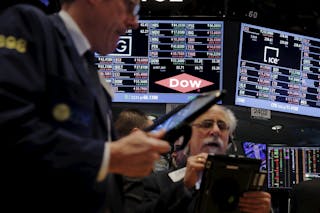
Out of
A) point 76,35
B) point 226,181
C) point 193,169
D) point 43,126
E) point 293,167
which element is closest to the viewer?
point 43,126

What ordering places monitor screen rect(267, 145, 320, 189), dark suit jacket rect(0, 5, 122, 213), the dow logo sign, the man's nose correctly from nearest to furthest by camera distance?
1. dark suit jacket rect(0, 5, 122, 213)
2. the man's nose
3. the dow logo sign
4. monitor screen rect(267, 145, 320, 189)

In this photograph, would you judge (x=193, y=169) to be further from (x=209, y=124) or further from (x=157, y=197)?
(x=209, y=124)

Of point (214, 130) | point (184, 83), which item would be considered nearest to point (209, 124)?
point (214, 130)

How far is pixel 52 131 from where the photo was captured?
1409 millimetres

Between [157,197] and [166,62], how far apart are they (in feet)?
7.04

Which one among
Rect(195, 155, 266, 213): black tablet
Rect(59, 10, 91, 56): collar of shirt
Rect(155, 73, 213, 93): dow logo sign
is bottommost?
Rect(195, 155, 266, 213): black tablet

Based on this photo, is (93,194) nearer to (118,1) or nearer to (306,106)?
(118,1)

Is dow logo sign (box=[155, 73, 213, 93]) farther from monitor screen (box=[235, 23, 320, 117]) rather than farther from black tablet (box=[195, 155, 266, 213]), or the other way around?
black tablet (box=[195, 155, 266, 213])

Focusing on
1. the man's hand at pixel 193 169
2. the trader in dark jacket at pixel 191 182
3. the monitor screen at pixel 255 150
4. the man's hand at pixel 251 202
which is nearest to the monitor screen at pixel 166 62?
the trader in dark jacket at pixel 191 182

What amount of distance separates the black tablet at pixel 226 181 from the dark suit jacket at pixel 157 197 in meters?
0.12

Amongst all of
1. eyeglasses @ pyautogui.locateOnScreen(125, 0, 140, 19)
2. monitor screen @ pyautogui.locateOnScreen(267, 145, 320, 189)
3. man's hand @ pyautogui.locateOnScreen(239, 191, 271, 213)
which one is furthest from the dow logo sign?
eyeglasses @ pyautogui.locateOnScreen(125, 0, 140, 19)

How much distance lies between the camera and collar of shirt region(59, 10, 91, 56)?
5.75 feet

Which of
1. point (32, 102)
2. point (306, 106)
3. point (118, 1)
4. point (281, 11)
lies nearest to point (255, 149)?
point (306, 106)

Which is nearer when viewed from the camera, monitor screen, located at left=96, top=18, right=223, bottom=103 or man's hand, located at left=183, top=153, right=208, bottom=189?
man's hand, located at left=183, top=153, right=208, bottom=189
